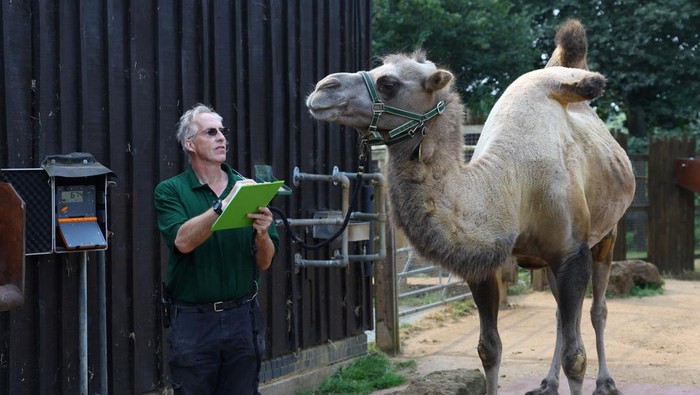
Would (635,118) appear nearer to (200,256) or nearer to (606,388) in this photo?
(606,388)

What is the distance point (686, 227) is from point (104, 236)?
13144 mm

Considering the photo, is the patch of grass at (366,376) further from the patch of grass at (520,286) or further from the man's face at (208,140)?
the patch of grass at (520,286)

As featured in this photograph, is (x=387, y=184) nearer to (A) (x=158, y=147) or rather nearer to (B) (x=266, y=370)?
(A) (x=158, y=147)

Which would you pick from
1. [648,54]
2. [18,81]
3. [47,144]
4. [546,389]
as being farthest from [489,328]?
[648,54]

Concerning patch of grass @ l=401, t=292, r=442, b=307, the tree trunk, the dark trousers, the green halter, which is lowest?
patch of grass @ l=401, t=292, r=442, b=307

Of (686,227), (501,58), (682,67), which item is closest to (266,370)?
(686,227)

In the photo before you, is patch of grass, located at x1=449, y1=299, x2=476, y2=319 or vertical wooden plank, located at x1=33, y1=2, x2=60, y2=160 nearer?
vertical wooden plank, located at x1=33, y1=2, x2=60, y2=160

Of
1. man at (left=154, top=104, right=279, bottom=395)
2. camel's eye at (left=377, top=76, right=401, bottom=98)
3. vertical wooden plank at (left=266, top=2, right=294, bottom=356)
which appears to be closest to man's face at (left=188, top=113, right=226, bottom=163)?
man at (left=154, top=104, right=279, bottom=395)

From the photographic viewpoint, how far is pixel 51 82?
16.7ft

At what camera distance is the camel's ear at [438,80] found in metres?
5.07

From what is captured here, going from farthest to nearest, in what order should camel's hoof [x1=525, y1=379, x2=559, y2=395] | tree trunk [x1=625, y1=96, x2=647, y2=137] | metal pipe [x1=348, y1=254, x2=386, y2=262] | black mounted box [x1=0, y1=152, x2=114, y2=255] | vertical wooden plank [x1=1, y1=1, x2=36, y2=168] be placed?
tree trunk [x1=625, y1=96, x2=647, y2=137]
metal pipe [x1=348, y1=254, x2=386, y2=262]
camel's hoof [x1=525, y1=379, x2=559, y2=395]
vertical wooden plank [x1=1, y1=1, x2=36, y2=168]
black mounted box [x1=0, y1=152, x2=114, y2=255]

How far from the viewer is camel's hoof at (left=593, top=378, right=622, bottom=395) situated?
7.14 metres

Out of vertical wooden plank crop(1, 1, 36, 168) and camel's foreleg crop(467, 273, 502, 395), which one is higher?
vertical wooden plank crop(1, 1, 36, 168)

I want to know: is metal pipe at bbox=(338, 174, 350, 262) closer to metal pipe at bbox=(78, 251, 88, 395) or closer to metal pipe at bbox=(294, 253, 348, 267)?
metal pipe at bbox=(294, 253, 348, 267)
